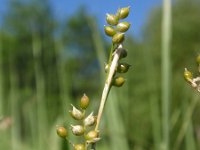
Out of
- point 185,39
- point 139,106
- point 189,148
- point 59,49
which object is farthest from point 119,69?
point 185,39

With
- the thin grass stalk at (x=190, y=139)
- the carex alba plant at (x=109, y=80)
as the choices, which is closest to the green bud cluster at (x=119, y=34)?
the carex alba plant at (x=109, y=80)

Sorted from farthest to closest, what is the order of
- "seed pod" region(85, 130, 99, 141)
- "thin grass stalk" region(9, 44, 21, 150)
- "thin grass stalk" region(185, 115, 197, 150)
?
"thin grass stalk" region(9, 44, 21, 150) < "thin grass stalk" region(185, 115, 197, 150) < "seed pod" region(85, 130, 99, 141)

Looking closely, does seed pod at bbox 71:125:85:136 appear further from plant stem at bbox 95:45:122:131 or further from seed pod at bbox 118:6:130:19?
seed pod at bbox 118:6:130:19

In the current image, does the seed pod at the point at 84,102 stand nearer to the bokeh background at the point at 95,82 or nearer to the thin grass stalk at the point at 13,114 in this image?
the bokeh background at the point at 95,82

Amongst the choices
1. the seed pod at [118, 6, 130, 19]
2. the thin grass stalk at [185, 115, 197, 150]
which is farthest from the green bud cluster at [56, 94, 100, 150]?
the thin grass stalk at [185, 115, 197, 150]

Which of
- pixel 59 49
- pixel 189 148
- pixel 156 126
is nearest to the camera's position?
pixel 189 148

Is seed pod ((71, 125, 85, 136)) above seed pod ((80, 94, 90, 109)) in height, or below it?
below

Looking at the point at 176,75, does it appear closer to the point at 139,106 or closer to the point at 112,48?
the point at 139,106
